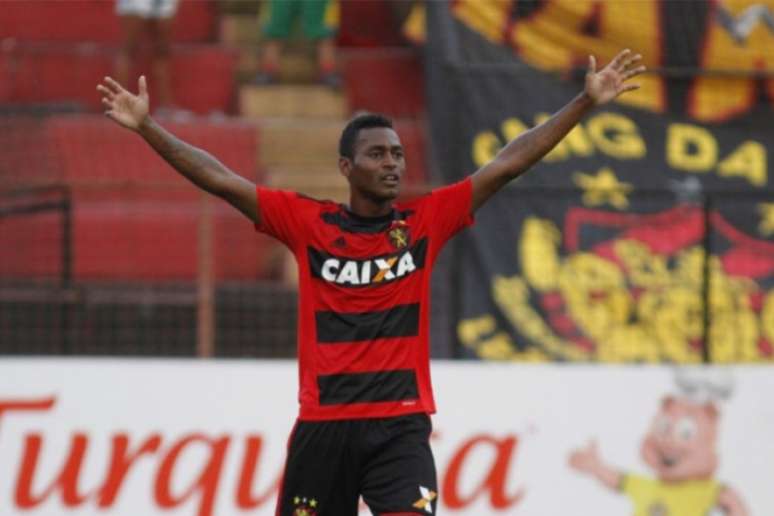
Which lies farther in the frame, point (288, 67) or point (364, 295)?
point (288, 67)

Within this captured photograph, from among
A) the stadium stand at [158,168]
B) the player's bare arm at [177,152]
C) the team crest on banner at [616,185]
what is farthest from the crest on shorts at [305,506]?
the stadium stand at [158,168]

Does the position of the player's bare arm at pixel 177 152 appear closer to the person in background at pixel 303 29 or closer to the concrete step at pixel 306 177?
the concrete step at pixel 306 177

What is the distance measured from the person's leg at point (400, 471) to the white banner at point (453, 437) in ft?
12.3

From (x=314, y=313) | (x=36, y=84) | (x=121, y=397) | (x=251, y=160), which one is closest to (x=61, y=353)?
(x=121, y=397)

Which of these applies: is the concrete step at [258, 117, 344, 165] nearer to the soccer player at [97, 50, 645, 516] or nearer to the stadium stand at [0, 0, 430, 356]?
the stadium stand at [0, 0, 430, 356]

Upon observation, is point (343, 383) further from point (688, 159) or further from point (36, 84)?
point (36, 84)

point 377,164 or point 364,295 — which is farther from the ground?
point 377,164

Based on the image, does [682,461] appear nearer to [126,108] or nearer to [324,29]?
[126,108]

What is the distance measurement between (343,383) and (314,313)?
0.31 metres

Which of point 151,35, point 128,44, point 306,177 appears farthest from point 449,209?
point 151,35

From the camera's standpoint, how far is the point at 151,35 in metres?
15.5

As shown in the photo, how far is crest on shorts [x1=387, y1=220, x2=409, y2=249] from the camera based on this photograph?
7406 millimetres

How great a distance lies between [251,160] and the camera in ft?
48.5

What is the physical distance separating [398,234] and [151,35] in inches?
333
